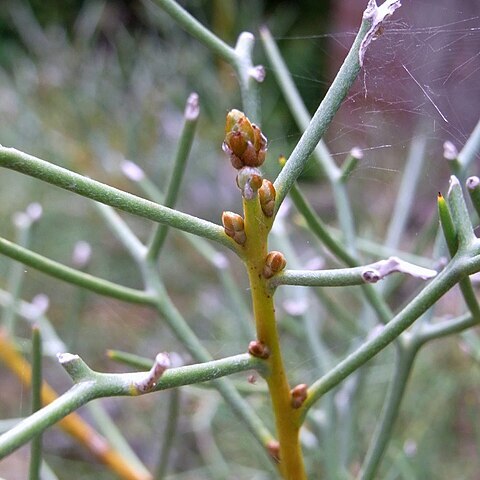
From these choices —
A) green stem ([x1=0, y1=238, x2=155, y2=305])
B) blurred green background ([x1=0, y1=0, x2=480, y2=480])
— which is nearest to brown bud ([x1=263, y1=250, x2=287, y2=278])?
green stem ([x1=0, y1=238, x2=155, y2=305])

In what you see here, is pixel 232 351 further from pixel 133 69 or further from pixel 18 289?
pixel 133 69

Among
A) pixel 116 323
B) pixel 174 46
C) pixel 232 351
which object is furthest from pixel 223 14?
pixel 232 351

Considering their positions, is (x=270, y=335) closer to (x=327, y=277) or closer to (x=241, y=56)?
(x=327, y=277)

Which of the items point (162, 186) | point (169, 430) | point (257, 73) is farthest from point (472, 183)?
point (162, 186)

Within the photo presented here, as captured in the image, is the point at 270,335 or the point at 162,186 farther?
the point at 162,186

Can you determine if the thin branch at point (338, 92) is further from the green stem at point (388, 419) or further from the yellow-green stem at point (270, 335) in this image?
the green stem at point (388, 419)

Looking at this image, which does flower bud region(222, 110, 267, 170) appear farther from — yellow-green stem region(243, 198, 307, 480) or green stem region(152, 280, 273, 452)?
green stem region(152, 280, 273, 452)

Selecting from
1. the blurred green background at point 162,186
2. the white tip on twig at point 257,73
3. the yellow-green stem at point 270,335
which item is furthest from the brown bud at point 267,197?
the blurred green background at point 162,186
